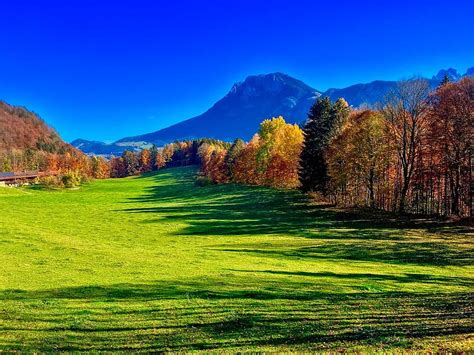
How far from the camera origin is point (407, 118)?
5784cm

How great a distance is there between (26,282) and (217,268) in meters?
11.4

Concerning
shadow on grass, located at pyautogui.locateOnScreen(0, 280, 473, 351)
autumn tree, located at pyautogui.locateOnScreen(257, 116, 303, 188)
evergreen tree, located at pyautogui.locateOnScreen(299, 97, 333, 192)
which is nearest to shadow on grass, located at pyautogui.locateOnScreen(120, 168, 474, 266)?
evergreen tree, located at pyautogui.locateOnScreen(299, 97, 333, 192)

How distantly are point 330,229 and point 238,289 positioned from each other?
3023cm

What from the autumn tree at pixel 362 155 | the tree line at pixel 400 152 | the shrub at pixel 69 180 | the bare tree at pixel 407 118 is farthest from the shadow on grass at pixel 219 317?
the shrub at pixel 69 180

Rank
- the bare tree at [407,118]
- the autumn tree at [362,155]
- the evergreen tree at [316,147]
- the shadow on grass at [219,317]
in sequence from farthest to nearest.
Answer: the evergreen tree at [316,147] < the autumn tree at [362,155] < the bare tree at [407,118] < the shadow on grass at [219,317]

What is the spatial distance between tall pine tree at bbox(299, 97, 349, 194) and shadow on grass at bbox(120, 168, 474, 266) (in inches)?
178

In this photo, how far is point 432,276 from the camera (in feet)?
82.0

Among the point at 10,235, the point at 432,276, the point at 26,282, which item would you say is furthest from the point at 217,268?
the point at 10,235

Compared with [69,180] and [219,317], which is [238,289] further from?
[69,180]

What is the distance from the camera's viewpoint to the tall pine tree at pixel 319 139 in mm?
73625

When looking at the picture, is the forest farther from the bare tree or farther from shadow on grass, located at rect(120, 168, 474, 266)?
shadow on grass, located at rect(120, 168, 474, 266)

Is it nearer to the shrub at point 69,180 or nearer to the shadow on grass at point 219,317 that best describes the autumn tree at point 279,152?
the shadow on grass at point 219,317

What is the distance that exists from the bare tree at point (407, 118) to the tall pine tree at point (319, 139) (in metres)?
15.9

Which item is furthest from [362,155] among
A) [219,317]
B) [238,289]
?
[219,317]
